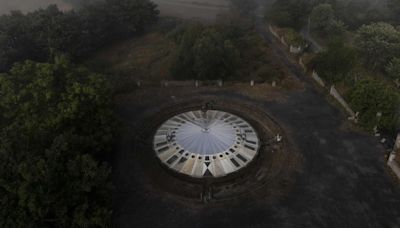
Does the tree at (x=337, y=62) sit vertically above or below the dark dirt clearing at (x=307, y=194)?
above

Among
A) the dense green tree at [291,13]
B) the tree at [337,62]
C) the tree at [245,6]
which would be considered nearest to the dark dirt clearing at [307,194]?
the tree at [337,62]

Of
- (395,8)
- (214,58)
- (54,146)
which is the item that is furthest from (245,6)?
(54,146)

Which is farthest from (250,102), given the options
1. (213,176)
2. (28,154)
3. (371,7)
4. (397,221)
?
(371,7)

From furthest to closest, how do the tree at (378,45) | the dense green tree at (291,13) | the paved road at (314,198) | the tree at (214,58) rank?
the dense green tree at (291,13) → the tree at (378,45) → the tree at (214,58) → the paved road at (314,198)

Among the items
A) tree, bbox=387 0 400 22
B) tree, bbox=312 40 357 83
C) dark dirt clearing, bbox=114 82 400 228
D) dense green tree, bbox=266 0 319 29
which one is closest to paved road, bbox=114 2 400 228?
dark dirt clearing, bbox=114 82 400 228

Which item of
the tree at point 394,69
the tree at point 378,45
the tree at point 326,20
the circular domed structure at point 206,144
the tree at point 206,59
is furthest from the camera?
the tree at point 326,20

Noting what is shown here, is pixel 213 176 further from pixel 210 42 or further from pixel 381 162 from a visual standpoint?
pixel 210 42

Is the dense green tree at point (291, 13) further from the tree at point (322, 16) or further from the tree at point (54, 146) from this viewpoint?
the tree at point (54, 146)
